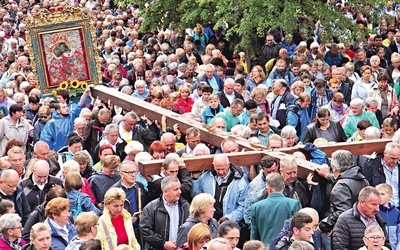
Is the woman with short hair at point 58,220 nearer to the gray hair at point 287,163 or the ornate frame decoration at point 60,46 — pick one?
the gray hair at point 287,163

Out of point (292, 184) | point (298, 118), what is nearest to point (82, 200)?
point (292, 184)

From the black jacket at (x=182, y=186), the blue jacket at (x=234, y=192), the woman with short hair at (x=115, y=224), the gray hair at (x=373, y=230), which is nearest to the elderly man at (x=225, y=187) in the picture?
the blue jacket at (x=234, y=192)

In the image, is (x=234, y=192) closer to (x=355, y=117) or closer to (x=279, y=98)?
(x=355, y=117)

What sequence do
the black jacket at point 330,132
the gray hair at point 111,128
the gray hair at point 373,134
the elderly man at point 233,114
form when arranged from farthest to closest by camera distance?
the elderly man at point 233,114, the black jacket at point 330,132, the gray hair at point 111,128, the gray hair at point 373,134

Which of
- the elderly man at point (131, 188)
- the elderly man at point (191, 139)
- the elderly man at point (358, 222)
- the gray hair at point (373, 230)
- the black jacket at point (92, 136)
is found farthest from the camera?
the black jacket at point (92, 136)

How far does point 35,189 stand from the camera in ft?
46.1

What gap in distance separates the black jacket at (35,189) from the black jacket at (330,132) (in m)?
4.01

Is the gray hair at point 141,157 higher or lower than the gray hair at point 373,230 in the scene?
higher

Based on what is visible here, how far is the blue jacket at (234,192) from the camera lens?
13617mm

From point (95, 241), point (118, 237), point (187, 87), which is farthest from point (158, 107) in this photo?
point (95, 241)

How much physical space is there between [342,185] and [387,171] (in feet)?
4.98

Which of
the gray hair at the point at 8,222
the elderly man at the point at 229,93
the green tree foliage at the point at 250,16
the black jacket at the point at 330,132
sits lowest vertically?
the black jacket at the point at 330,132

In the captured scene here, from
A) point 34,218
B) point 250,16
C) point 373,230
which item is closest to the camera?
point 373,230

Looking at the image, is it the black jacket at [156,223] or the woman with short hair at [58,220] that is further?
the black jacket at [156,223]
